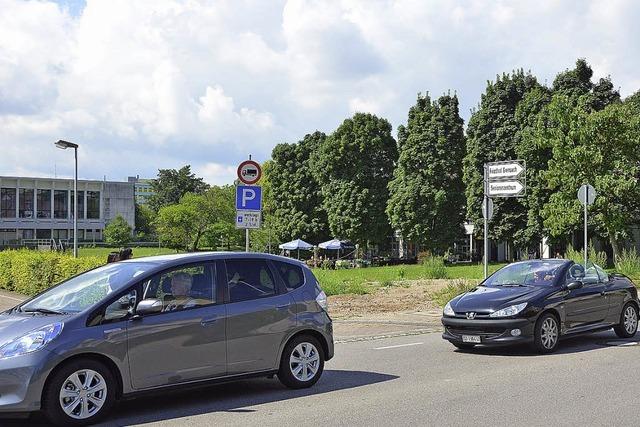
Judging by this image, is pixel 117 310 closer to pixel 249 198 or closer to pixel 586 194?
pixel 249 198

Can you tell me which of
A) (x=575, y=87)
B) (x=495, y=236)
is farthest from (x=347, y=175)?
(x=575, y=87)

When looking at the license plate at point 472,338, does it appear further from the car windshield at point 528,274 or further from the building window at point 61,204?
the building window at point 61,204

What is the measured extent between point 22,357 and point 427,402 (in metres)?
4.02

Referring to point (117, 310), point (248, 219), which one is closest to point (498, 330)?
point (248, 219)

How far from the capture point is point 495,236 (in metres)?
47.9

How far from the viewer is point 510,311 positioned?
11148 mm

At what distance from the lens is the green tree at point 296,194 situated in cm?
6556

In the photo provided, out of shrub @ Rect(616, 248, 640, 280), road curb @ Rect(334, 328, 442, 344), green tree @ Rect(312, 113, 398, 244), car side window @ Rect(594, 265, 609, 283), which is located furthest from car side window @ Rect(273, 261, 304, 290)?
green tree @ Rect(312, 113, 398, 244)

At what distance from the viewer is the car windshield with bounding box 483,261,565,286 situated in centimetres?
1212

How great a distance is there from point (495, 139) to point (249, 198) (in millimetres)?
37159

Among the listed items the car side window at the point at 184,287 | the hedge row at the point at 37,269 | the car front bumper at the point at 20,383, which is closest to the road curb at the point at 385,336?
the car side window at the point at 184,287

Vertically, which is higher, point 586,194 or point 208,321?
point 586,194

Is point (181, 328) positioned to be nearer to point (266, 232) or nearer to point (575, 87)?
point (575, 87)

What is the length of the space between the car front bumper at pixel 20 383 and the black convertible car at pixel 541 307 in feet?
21.5
